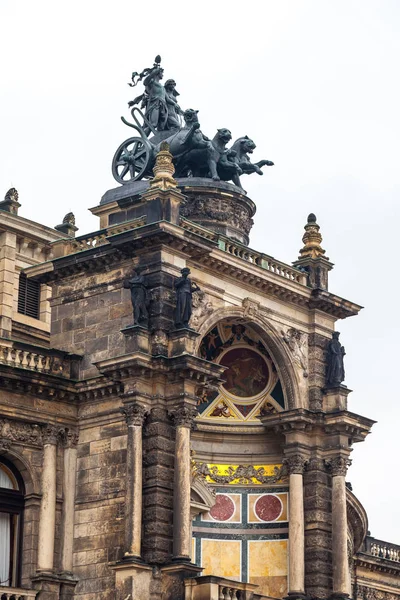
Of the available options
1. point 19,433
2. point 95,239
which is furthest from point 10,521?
point 95,239

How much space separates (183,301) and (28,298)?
13.9m

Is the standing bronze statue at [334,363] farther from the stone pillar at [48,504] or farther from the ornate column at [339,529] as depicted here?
the stone pillar at [48,504]

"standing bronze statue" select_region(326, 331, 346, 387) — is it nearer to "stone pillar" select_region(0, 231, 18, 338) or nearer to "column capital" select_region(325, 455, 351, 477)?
"column capital" select_region(325, 455, 351, 477)

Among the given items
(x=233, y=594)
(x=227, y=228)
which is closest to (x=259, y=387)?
(x=227, y=228)

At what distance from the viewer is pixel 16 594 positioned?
38.4 metres

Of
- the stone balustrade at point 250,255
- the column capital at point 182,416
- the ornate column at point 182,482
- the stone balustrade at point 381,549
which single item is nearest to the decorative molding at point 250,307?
the stone balustrade at point 250,255

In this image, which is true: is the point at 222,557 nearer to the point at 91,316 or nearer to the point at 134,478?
the point at 134,478

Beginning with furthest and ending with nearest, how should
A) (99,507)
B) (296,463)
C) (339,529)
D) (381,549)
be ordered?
(381,549) → (296,463) → (339,529) → (99,507)

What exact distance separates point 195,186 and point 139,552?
1175 centimetres

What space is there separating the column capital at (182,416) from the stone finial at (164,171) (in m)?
6.17

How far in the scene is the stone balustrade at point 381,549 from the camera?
191 ft

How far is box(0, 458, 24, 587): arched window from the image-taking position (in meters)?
40.1

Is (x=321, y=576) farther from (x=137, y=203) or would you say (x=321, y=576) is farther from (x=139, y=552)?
(x=137, y=203)

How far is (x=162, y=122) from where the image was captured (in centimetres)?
4656
